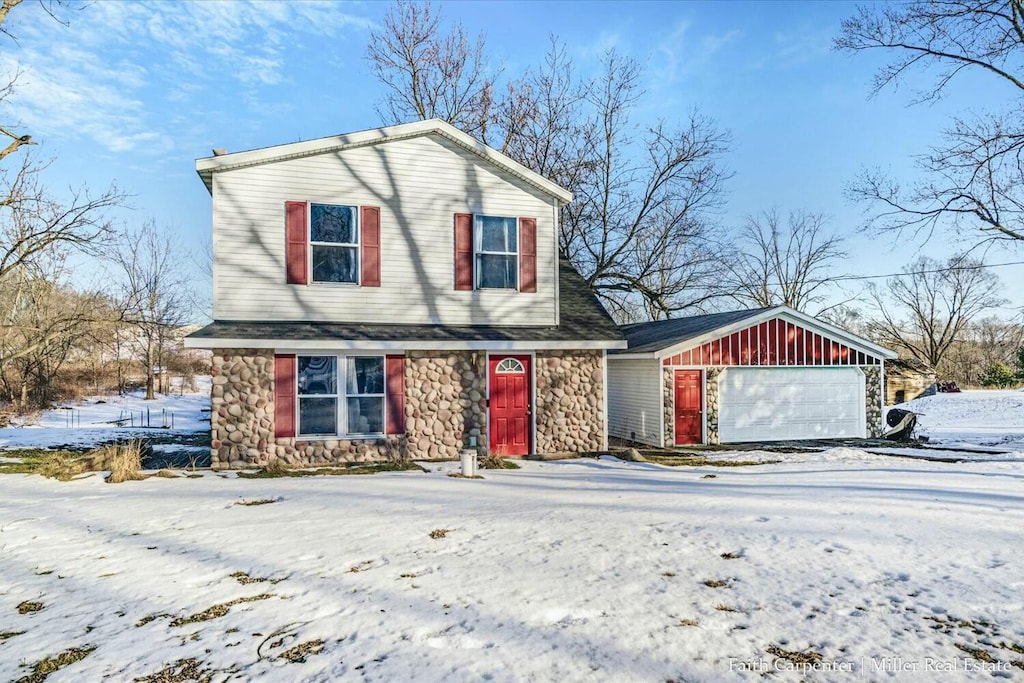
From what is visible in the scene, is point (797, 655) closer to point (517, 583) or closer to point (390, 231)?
point (517, 583)

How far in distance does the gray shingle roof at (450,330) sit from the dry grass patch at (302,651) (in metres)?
7.66

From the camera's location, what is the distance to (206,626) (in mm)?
4062

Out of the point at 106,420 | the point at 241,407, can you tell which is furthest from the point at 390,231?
the point at 106,420

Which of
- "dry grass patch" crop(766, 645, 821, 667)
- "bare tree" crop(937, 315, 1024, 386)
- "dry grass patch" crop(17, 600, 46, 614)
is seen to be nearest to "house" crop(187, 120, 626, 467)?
"dry grass patch" crop(17, 600, 46, 614)

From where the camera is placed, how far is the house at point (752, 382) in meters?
14.8

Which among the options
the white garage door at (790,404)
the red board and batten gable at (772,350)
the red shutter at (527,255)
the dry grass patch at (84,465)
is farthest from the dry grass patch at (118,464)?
the white garage door at (790,404)

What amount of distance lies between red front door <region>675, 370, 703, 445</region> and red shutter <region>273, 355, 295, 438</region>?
346 inches

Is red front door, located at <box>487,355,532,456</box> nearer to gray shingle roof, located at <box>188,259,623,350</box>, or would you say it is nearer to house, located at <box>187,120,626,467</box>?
house, located at <box>187,120,626,467</box>

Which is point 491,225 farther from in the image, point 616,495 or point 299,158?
point 616,495

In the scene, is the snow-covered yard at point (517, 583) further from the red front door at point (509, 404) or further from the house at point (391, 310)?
the red front door at point (509, 404)

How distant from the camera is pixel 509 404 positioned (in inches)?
490

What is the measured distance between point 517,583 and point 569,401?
26.7 ft

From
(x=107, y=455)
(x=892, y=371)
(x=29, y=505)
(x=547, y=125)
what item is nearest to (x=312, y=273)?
(x=107, y=455)

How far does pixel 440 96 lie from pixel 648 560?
2478 centimetres
